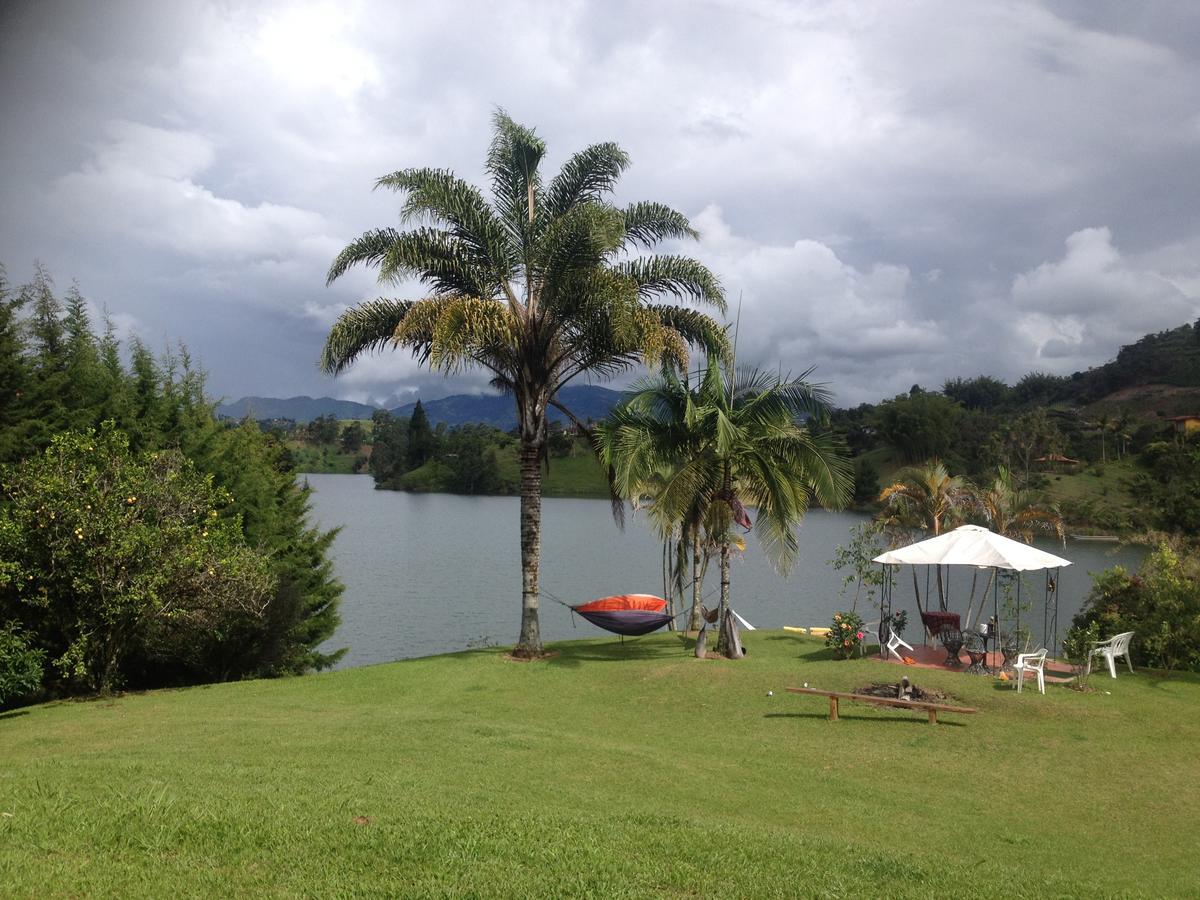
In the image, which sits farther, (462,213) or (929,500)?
(929,500)

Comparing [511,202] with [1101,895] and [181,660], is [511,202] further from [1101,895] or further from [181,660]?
[1101,895]

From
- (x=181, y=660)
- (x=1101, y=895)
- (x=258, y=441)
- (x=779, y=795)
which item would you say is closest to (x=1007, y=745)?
(x=779, y=795)

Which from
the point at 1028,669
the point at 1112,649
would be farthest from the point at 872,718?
the point at 1112,649

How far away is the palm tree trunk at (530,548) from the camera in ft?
50.9

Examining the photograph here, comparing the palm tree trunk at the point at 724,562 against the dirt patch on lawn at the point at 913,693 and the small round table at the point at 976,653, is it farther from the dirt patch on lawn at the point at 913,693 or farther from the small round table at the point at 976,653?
the small round table at the point at 976,653

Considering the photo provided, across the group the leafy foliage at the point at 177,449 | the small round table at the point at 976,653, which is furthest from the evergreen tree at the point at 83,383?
the small round table at the point at 976,653

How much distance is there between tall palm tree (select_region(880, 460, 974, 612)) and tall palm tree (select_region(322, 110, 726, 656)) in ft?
27.3

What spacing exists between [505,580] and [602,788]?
2628cm

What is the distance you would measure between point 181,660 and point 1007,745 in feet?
45.2

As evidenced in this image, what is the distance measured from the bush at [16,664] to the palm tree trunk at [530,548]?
285 inches

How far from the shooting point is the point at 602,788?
790cm

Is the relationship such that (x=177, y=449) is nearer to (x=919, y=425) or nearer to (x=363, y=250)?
(x=363, y=250)

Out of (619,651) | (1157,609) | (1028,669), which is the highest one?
(1157,609)

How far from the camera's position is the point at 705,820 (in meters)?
6.84
